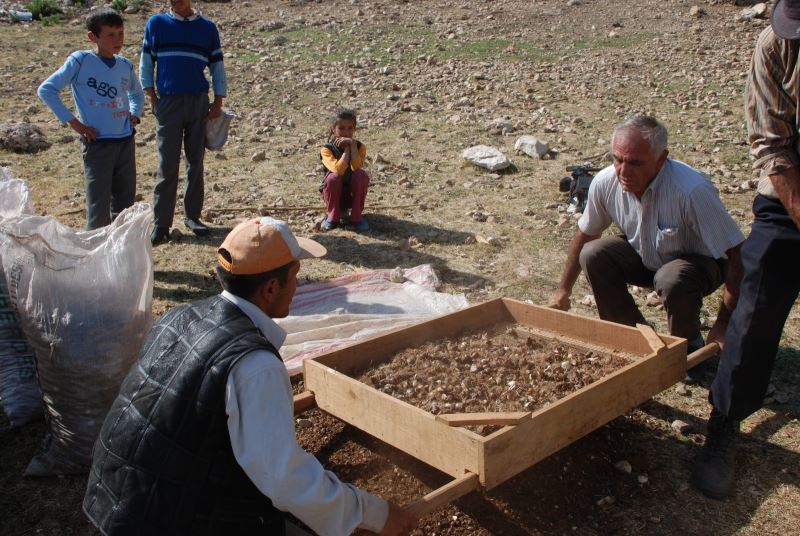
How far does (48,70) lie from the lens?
12.5 metres

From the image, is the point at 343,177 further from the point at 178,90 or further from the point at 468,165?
the point at 468,165

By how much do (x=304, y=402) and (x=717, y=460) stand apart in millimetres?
1745

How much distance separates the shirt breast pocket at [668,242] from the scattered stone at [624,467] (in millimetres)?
1197

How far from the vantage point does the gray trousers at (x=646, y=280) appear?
4043 millimetres

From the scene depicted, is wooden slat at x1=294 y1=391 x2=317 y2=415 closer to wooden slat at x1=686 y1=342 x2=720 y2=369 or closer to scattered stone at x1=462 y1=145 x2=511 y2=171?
wooden slat at x1=686 y1=342 x2=720 y2=369

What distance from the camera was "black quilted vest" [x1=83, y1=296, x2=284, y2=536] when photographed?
2.13 meters

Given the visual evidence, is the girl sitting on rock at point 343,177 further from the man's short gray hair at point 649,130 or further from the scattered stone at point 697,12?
the scattered stone at point 697,12

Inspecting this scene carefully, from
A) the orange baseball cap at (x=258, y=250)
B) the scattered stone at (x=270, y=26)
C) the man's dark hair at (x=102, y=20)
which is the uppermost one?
the man's dark hair at (x=102, y=20)

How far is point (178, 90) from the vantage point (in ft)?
20.2

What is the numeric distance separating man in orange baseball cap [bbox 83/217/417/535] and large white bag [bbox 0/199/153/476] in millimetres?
1319

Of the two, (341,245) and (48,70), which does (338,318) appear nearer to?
(341,245)

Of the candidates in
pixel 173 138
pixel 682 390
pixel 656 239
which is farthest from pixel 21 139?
pixel 682 390

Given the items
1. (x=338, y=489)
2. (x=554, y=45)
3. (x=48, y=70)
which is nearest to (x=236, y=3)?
(x=48, y=70)

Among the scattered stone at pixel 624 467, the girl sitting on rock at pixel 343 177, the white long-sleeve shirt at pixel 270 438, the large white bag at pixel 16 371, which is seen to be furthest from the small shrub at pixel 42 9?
the white long-sleeve shirt at pixel 270 438
